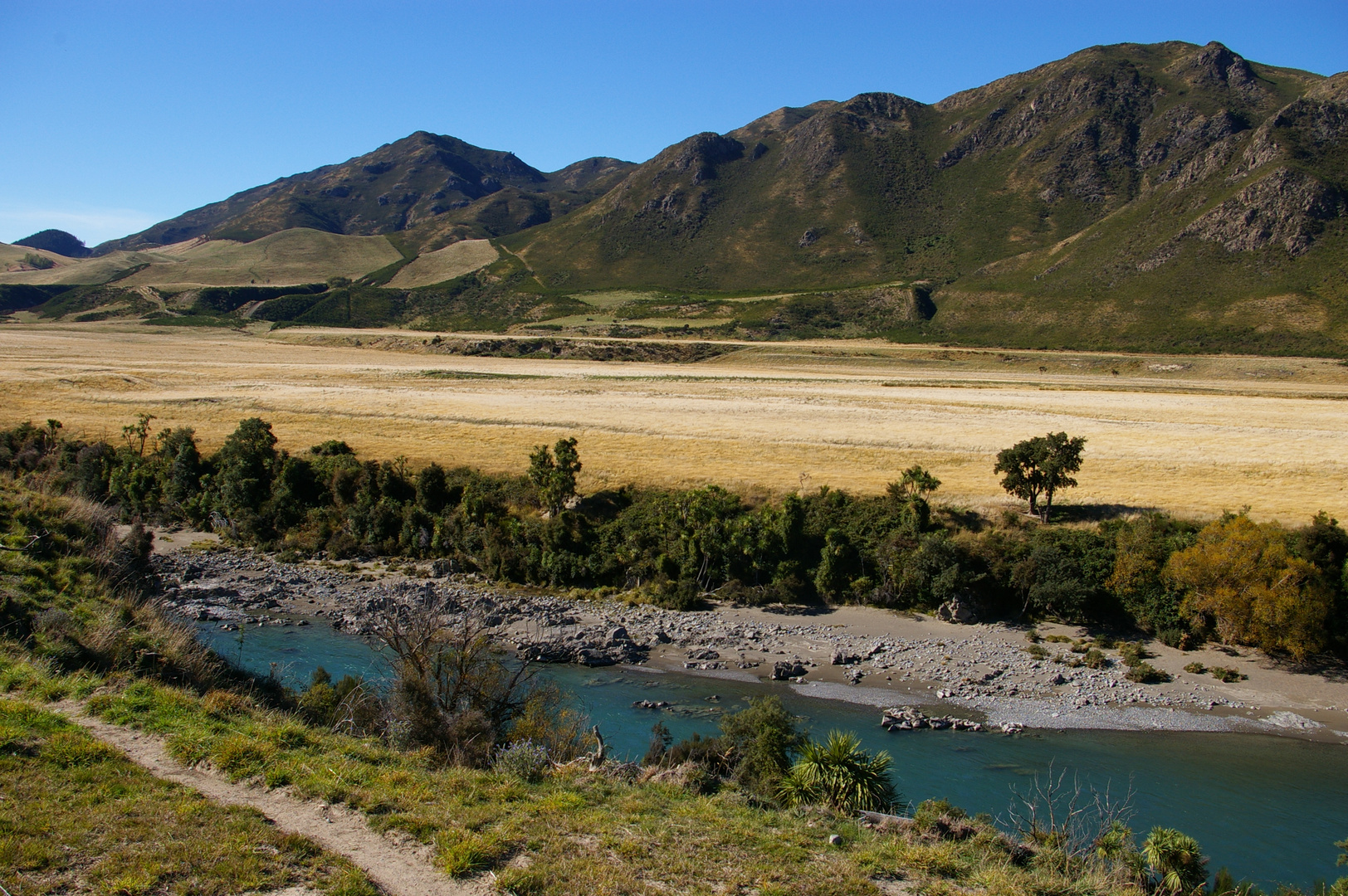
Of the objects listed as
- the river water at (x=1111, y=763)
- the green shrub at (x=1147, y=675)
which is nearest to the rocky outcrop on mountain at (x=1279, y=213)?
the green shrub at (x=1147, y=675)

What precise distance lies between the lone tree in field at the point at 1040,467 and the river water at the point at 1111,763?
1464 cm

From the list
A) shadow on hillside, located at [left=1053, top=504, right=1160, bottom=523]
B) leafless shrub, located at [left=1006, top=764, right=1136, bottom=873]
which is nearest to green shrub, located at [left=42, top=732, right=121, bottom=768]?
leafless shrub, located at [left=1006, top=764, right=1136, bottom=873]

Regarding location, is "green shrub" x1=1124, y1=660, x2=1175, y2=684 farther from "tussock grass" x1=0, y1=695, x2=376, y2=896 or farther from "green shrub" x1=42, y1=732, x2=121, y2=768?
"green shrub" x1=42, y1=732, x2=121, y2=768

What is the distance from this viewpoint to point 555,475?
132 feet

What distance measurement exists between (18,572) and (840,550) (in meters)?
29.9

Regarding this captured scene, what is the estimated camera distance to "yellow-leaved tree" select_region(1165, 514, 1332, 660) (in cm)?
2608

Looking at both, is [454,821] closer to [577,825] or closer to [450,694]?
[577,825]

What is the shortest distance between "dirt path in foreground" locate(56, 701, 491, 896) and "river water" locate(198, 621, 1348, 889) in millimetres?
8575

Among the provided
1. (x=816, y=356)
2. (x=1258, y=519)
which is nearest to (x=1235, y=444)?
(x=1258, y=519)

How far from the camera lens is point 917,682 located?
26781mm

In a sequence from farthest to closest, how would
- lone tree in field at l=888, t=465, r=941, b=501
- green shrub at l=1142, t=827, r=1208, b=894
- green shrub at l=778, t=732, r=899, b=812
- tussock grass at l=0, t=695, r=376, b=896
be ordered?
lone tree in field at l=888, t=465, r=941, b=501
green shrub at l=778, t=732, r=899, b=812
green shrub at l=1142, t=827, r=1208, b=894
tussock grass at l=0, t=695, r=376, b=896

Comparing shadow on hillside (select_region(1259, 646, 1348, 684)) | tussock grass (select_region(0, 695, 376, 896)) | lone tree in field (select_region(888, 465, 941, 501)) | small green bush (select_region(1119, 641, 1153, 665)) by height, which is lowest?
small green bush (select_region(1119, 641, 1153, 665))

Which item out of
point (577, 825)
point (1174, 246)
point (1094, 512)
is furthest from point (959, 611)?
point (1174, 246)

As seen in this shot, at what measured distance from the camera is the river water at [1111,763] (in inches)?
712
